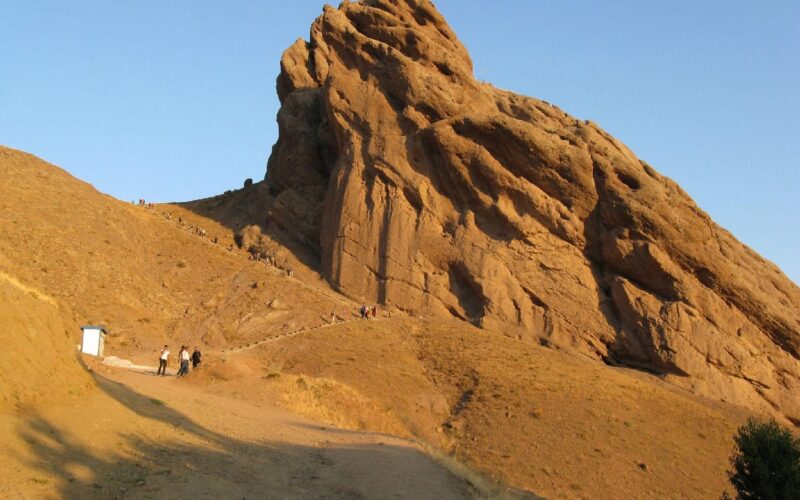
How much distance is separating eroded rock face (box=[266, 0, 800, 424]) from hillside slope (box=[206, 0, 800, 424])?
0.08 m

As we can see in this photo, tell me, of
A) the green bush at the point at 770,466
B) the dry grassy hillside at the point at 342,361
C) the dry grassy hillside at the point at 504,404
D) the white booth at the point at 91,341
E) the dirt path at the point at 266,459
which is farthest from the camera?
the white booth at the point at 91,341

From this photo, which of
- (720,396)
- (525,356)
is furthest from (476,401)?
(720,396)

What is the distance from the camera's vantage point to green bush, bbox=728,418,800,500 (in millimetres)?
23125

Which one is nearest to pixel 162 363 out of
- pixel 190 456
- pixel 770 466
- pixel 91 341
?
pixel 91 341

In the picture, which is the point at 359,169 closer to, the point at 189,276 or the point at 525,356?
the point at 189,276

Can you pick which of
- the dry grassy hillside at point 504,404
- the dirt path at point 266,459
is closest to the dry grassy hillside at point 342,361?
the dry grassy hillside at point 504,404

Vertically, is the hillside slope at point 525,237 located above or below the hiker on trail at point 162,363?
above

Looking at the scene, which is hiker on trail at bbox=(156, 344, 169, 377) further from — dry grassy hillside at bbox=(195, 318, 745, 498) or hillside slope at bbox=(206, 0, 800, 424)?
hillside slope at bbox=(206, 0, 800, 424)

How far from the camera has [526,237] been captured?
1887 inches

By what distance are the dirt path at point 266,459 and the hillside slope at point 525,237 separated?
2213 centimetres

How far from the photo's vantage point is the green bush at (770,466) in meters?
23.1

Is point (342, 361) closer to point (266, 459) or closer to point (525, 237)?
point (525, 237)

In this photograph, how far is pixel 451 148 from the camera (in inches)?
1927

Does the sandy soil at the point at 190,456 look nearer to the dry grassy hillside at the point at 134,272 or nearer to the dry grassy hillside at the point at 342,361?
the dry grassy hillside at the point at 342,361
